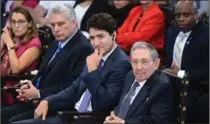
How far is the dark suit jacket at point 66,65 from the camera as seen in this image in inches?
191

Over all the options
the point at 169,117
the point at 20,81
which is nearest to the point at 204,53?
the point at 169,117

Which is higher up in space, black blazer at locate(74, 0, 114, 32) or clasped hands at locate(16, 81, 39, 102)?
black blazer at locate(74, 0, 114, 32)

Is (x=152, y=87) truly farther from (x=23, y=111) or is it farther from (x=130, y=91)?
(x=23, y=111)

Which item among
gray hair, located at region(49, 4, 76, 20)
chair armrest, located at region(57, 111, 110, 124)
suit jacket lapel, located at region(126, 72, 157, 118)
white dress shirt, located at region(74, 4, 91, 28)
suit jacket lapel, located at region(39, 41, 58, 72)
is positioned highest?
gray hair, located at region(49, 4, 76, 20)

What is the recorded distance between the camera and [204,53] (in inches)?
197

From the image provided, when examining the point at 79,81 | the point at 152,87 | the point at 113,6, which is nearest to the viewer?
the point at 152,87

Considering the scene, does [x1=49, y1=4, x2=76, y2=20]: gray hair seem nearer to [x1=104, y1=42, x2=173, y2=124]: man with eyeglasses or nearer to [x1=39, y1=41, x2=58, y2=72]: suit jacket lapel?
[x1=39, y1=41, x2=58, y2=72]: suit jacket lapel

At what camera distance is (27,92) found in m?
5.00

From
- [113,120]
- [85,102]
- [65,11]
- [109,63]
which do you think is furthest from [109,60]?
[65,11]

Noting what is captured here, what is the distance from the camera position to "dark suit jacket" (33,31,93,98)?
15.9ft

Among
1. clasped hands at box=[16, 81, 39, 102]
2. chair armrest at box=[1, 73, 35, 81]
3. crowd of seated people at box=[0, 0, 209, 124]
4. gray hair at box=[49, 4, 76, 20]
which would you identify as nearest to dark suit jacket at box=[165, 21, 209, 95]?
crowd of seated people at box=[0, 0, 209, 124]

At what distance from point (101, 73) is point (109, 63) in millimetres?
100

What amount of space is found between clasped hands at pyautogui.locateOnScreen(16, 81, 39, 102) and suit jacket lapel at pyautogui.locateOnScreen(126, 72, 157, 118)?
1.12m

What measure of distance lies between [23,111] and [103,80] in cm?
109
